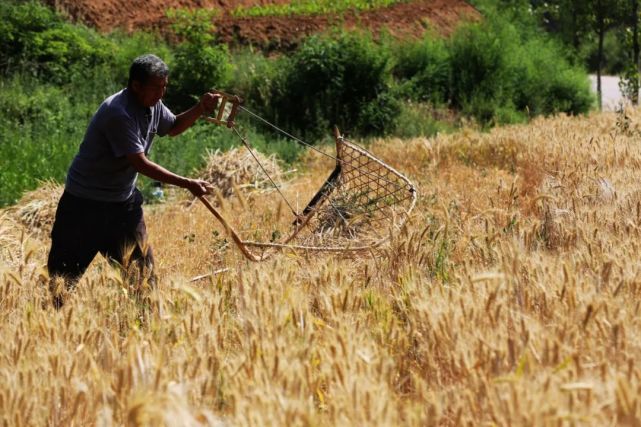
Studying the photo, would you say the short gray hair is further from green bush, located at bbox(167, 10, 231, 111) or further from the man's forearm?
green bush, located at bbox(167, 10, 231, 111)

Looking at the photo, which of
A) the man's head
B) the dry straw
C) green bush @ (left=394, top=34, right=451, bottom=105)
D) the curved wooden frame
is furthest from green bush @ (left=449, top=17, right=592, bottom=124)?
the man's head

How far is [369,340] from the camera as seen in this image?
3.11m

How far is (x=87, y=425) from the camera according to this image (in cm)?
275

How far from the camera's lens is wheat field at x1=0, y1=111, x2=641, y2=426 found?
233 centimetres

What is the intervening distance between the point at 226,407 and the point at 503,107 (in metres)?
14.9

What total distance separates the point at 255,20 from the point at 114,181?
1601cm

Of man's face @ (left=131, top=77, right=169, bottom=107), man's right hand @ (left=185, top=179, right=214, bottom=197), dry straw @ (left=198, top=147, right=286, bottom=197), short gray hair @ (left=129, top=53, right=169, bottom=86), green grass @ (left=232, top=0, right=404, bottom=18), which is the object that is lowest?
dry straw @ (left=198, top=147, right=286, bottom=197)

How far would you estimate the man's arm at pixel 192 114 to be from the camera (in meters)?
5.50

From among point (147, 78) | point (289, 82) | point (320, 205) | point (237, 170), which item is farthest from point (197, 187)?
point (289, 82)

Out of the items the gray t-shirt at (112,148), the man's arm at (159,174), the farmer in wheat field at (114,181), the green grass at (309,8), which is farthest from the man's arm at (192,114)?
the green grass at (309,8)

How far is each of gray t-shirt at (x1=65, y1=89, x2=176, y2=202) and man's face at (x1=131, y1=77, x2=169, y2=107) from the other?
0.19 feet

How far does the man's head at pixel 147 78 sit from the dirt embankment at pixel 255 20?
14.8m

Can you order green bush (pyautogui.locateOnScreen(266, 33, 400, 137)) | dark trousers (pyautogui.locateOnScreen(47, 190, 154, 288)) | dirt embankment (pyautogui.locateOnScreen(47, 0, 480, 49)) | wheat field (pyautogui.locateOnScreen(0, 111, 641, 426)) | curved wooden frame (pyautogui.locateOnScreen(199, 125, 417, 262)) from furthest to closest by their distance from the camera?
dirt embankment (pyautogui.locateOnScreen(47, 0, 480, 49)) → green bush (pyautogui.locateOnScreen(266, 33, 400, 137)) → curved wooden frame (pyautogui.locateOnScreen(199, 125, 417, 262)) → dark trousers (pyautogui.locateOnScreen(47, 190, 154, 288)) → wheat field (pyautogui.locateOnScreen(0, 111, 641, 426))

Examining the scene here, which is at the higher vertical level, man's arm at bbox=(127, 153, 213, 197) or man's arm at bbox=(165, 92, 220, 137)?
man's arm at bbox=(165, 92, 220, 137)
